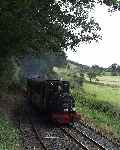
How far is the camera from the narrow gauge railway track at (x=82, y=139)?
21367mm

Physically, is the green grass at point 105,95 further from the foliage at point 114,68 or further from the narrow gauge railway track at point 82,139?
the foliage at point 114,68

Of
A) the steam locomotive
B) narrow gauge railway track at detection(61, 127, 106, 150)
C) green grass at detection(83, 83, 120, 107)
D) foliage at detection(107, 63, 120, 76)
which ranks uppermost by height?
foliage at detection(107, 63, 120, 76)

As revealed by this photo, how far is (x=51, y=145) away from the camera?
21.8 m

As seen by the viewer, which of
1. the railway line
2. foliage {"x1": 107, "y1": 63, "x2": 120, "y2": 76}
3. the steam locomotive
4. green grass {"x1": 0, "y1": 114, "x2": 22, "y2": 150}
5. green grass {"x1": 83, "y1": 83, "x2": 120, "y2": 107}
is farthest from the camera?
foliage {"x1": 107, "y1": 63, "x2": 120, "y2": 76}

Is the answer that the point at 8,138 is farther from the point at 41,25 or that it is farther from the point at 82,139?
the point at 41,25

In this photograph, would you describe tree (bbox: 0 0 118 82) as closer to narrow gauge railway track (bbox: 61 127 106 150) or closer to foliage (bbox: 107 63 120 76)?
narrow gauge railway track (bbox: 61 127 106 150)

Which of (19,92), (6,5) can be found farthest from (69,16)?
(19,92)

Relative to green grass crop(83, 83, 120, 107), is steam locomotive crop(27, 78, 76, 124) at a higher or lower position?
higher

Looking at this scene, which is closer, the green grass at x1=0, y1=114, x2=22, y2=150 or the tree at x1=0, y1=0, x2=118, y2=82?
the green grass at x1=0, y1=114, x2=22, y2=150

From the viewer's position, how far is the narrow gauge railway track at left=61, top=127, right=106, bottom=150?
2137 cm

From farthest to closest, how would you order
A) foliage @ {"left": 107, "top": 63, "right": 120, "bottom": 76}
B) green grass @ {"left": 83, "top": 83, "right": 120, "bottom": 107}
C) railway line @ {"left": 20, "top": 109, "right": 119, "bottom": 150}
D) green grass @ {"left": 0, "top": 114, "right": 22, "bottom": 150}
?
→ 1. foliage @ {"left": 107, "top": 63, "right": 120, "bottom": 76}
2. green grass @ {"left": 83, "top": 83, "right": 120, "bottom": 107}
3. railway line @ {"left": 20, "top": 109, "right": 119, "bottom": 150}
4. green grass @ {"left": 0, "top": 114, "right": 22, "bottom": 150}

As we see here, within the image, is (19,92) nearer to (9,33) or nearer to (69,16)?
(69,16)

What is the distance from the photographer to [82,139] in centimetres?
2359

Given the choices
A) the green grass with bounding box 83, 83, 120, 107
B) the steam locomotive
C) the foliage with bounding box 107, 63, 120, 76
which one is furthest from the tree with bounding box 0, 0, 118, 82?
the foliage with bounding box 107, 63, 120, 76
